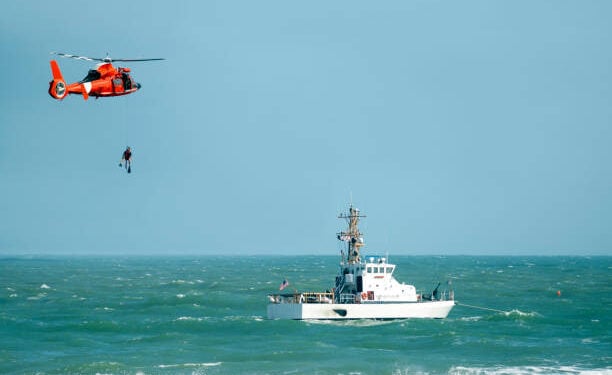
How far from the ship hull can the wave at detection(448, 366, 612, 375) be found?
16.6m

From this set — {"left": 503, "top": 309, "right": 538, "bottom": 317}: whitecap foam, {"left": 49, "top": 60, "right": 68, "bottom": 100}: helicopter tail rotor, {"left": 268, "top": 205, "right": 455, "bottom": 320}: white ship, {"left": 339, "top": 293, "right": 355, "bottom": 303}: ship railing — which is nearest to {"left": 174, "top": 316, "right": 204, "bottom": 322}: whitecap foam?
{"left": 268, "top": 205, "right": 455, "bottom": 320}: white ship

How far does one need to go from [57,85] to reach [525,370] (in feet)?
103

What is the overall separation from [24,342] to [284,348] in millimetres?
19801

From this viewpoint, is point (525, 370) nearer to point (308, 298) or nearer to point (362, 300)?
point (362, 300)

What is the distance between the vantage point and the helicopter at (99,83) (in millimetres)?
43750

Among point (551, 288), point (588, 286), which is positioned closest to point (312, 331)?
point (551, 288)

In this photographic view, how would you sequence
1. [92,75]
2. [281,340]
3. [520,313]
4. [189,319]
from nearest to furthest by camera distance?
[92,75]
[281,340]
[189,319]
[520,313]

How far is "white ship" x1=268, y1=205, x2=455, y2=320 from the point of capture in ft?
229

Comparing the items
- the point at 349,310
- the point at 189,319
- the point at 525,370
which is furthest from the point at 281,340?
the point at 525,370

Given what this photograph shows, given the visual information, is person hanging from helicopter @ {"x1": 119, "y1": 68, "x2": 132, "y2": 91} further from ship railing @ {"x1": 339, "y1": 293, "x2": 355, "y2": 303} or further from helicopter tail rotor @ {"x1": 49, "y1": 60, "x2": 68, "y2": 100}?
ship railing @ {"x1": 339, "y1": 293, "x2": 355, "y2": 303}

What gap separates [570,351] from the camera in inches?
2382

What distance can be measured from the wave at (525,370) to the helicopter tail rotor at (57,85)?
27.1m

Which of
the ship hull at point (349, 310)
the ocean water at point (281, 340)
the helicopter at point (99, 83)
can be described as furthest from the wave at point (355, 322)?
the helicopter at point (99, 83)

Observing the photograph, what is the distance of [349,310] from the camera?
230 feet
